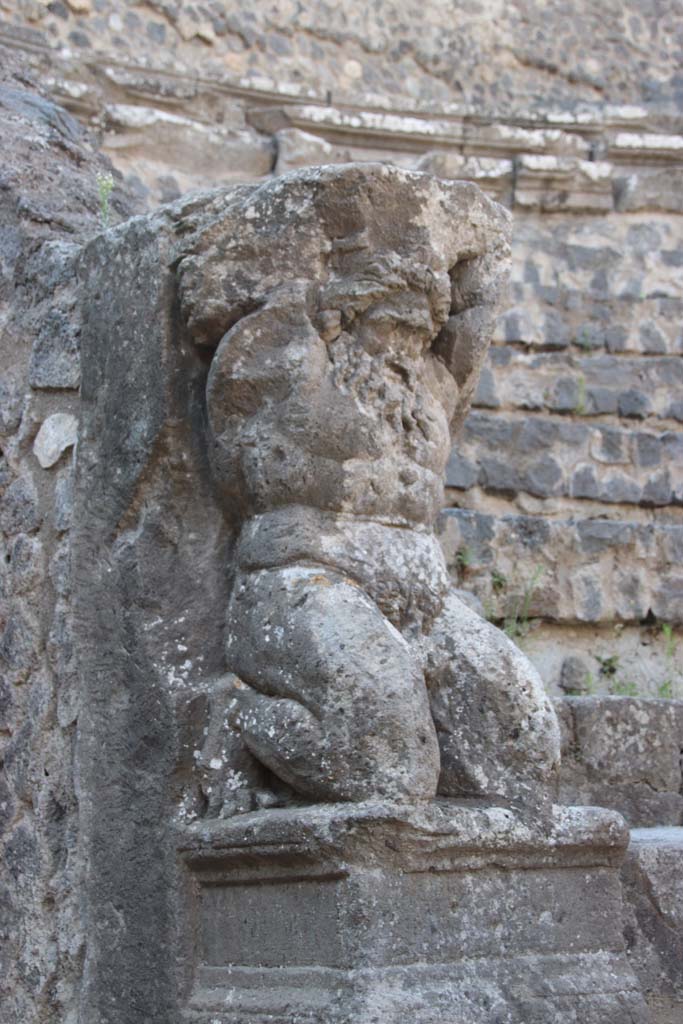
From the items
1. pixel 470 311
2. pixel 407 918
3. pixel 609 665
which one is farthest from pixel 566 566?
pixel 407 918

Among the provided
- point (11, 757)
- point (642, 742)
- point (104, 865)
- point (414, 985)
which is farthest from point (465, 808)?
point (642, 742)

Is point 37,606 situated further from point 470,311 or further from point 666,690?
point 666,690

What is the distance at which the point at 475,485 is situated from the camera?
603 centimetres

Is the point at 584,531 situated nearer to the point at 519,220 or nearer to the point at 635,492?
the point at 635,492

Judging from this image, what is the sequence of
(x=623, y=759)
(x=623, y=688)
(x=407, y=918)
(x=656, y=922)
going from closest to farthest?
(x=407, y=918) < (x=656, y=922) < (x=623, y=759) < (x=623, y=688)

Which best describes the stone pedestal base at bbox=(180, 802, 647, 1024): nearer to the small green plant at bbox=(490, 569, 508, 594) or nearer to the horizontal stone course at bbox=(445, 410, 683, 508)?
the small green plant at bbox=(490, 569, 508, 594)

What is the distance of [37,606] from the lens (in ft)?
9.58

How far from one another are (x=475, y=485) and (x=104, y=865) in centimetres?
364

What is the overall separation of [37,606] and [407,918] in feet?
3.61

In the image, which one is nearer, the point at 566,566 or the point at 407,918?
the point at 407,918

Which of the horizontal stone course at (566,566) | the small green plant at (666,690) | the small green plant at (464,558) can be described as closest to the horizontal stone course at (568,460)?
the horizontal stone course at (566,566)

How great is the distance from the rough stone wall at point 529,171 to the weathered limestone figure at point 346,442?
250 centimetres

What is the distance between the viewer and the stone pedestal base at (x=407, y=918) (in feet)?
7.18

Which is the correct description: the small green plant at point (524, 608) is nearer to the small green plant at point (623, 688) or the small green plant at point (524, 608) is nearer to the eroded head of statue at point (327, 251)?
the small green plant at point (623, 688)
